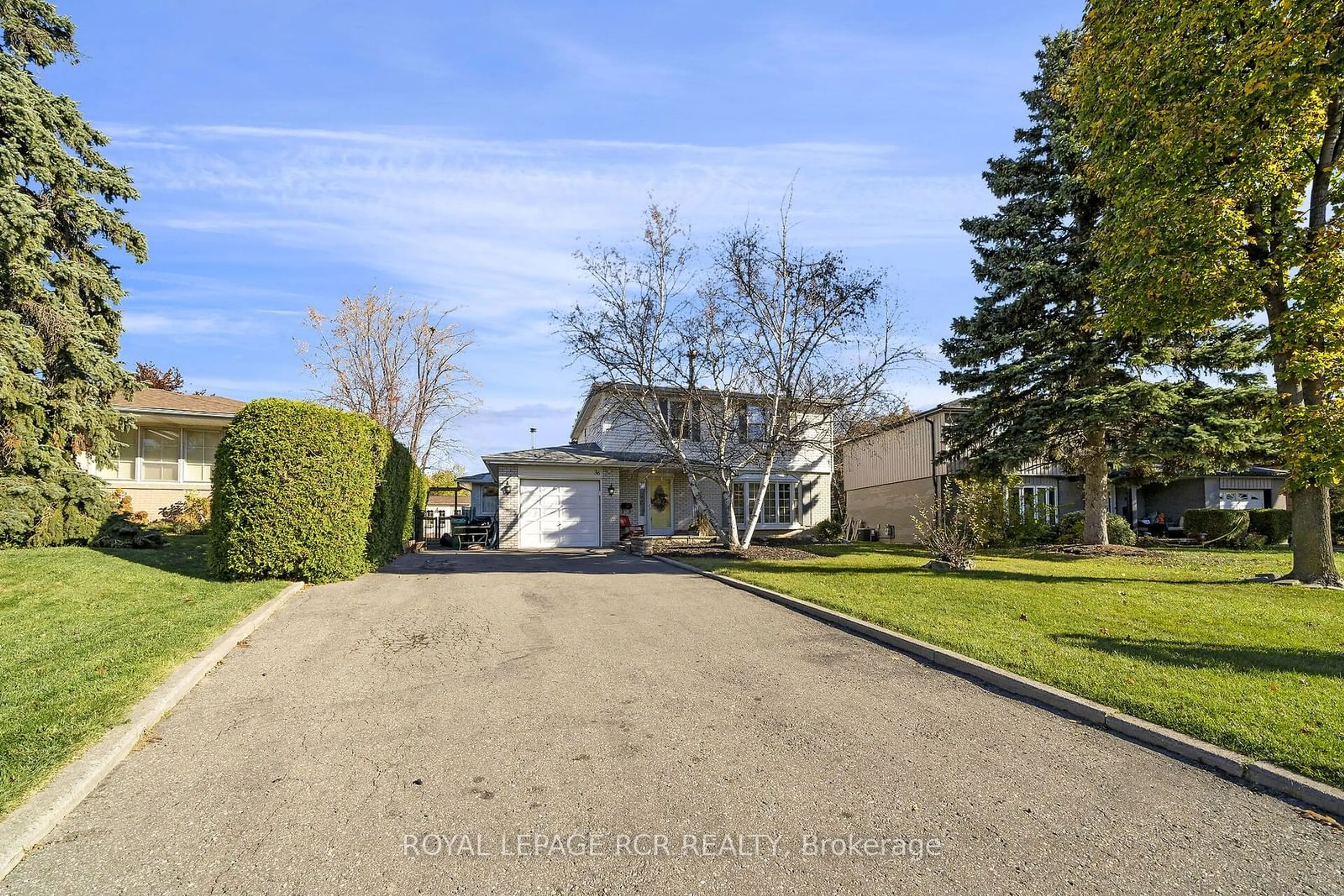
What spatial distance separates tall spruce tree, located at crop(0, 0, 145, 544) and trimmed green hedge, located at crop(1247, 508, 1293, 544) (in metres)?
30.9

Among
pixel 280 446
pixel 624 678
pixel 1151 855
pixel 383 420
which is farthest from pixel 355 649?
pixel 383 420

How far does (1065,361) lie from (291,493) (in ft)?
55.5

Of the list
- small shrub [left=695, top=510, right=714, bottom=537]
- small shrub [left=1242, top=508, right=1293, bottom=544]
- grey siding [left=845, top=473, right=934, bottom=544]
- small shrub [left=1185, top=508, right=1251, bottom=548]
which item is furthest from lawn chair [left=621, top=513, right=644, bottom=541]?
small shrub [left=1242, top=508, right=1293, bottom=544]

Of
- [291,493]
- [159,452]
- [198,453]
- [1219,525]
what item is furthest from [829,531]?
[159,452]

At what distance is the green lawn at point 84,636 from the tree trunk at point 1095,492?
1780 cm

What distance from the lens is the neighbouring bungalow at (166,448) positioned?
2039cm

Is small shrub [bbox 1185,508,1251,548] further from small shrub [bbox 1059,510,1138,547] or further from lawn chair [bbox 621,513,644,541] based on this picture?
lawn chair [bbox 621,513,644,541]

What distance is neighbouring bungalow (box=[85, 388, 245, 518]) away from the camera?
2039cm

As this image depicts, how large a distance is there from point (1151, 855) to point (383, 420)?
32394 mm

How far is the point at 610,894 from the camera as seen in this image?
2654 mm

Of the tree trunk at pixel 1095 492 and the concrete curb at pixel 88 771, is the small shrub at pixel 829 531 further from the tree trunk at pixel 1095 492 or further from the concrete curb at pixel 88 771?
the concrete curb at pixel 88 771

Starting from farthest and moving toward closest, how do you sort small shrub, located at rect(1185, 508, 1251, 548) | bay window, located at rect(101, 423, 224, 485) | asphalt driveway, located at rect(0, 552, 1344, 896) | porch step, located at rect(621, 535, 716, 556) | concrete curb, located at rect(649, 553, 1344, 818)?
bay window, located at rect(101, 423, 224, 485), small shrub, located at rect(1185, 508, 1251, 548), porch step, located at rect(621, 535, 716, 556), concrete curb, located at rect(649, 553, 1344, 818), asphalt driveway, located at rect(0, 552, 1344, 896)

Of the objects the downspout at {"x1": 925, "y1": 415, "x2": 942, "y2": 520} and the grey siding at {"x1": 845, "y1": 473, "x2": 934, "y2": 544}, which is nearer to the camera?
the downspout at {"x1": 925, "y1": 415, "x2": 942, "y2": 520}

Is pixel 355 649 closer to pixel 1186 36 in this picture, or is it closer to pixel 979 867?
pixel 979 867
